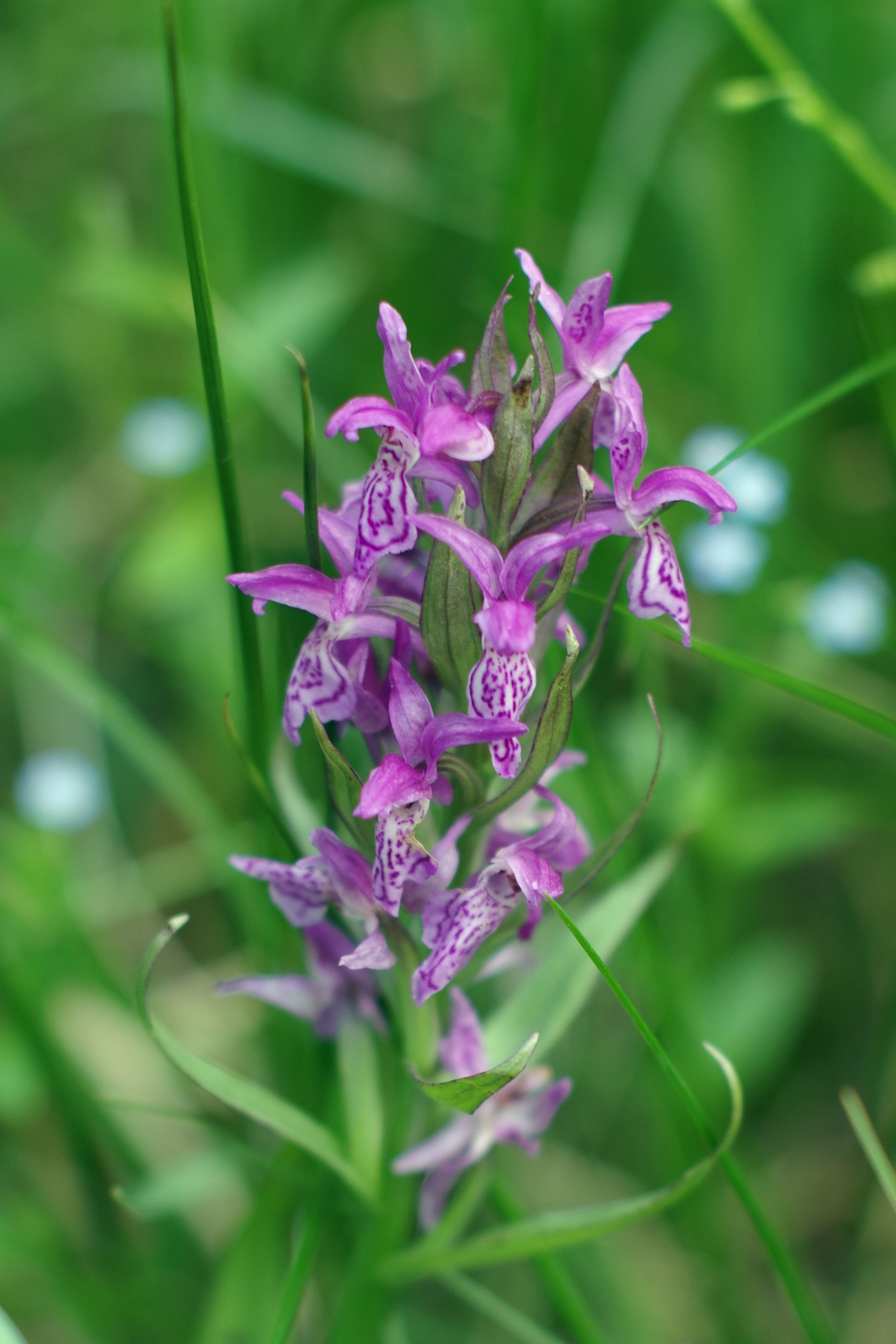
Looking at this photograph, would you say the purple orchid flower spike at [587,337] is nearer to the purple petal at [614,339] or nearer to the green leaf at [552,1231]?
the purple petal at [614,339]

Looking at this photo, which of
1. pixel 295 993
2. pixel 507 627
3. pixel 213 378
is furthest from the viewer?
pixel 295 993

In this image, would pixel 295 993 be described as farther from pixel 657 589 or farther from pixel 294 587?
pixel 657 589

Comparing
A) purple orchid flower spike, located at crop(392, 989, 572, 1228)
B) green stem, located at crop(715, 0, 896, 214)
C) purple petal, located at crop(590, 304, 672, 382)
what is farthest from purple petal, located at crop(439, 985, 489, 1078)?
green stem, located at crop(715, 0, 896, 214)

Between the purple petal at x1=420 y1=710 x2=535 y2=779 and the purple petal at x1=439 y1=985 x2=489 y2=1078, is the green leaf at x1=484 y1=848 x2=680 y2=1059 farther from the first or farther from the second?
the purple petal at x1=420 y1=710 x2=535 y2=779

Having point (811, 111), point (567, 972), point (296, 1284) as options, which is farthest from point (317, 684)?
point (811, 111)

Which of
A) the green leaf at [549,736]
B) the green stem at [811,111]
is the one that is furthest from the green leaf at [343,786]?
the green stem at [811,111]

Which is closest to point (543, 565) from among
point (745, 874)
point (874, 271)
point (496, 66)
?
point (874, 271)
